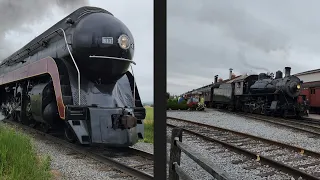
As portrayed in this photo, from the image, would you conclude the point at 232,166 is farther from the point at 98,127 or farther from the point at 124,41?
the point at 124,41

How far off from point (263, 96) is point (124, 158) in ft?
39.0

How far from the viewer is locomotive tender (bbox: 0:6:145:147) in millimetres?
4551

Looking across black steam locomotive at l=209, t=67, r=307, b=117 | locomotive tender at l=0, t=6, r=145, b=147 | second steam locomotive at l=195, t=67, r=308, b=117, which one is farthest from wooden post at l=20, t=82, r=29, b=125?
black steam locomotive at l=209, t=67, r=307, b=117

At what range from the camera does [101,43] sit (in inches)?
197

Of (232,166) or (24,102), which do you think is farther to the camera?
(24,102)

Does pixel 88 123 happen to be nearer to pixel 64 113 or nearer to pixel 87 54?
pixel 64 113

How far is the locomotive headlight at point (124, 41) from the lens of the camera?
5.07 metres

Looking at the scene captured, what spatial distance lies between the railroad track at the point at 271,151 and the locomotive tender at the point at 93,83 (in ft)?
2.49

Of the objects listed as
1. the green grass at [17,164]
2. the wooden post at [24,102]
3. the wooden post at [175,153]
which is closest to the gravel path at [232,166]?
the wooden post at [175,153]

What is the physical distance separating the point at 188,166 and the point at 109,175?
861mm

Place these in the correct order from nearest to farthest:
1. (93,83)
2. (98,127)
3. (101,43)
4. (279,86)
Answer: (98,127) → (101,43) → (93,83) → (279,86)

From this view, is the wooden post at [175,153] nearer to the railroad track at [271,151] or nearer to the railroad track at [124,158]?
the railroad track at [124,158]

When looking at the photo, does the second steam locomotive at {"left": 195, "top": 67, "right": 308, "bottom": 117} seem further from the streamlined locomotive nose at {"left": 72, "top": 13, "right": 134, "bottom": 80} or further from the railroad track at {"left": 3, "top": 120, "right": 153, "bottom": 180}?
the railroad track at {"left": 3, "top": 120, "right": 153, "bottom": 180}

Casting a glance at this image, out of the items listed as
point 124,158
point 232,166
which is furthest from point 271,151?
point 124,158
